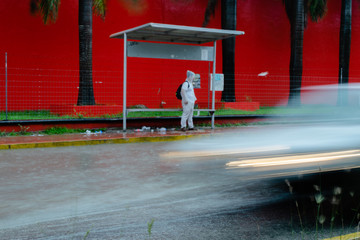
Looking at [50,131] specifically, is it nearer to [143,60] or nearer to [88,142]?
[88,142]

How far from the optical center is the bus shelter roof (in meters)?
12.5

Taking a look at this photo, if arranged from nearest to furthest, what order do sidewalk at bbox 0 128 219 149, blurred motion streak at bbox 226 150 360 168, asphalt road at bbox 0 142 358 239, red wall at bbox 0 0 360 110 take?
asphalt road at bbox 0 142 358 239
blurred motion streak at bbox 226 150 360 168
sidewalk at bbox 0 128 219 149
red wall at bbox 0 0 360 110

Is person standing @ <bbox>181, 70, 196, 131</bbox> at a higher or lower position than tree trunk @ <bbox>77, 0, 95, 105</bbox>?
lower

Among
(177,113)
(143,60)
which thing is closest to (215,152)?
(177,113)

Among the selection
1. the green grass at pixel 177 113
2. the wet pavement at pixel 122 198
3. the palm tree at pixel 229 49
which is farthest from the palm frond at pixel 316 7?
the wet pavement at pixel 122 198

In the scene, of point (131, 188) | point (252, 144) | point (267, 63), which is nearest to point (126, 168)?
point (131, 188)

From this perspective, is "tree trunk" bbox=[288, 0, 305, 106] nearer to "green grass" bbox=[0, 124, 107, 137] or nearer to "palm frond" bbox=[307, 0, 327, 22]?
"palm frond" bbox=[307, 0, 327, 22]

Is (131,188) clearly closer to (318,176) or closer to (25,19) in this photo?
(318,176)

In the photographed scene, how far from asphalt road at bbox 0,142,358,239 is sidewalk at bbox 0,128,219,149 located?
1.99 metres

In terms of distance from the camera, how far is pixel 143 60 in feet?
66.0

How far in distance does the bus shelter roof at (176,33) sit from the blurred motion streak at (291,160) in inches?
211

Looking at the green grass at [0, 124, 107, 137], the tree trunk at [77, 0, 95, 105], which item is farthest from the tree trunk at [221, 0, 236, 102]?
the green grass at [0, 124, 107, 137]

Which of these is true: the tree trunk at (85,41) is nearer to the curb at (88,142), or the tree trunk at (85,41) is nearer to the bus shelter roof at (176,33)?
the bus shelter roof at (176,33)

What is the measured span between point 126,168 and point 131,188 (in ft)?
5.24
